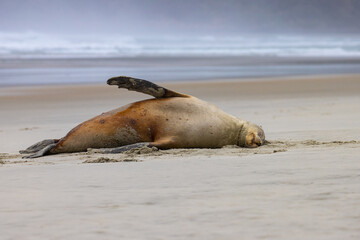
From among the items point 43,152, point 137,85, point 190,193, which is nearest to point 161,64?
point 137,85

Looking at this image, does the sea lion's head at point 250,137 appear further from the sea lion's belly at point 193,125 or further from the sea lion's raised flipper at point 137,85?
the sea lion's raised flipper at point 137,85

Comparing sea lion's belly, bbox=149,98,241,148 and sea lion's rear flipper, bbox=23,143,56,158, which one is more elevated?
sea lion's belly, bbox=149,98,241,148

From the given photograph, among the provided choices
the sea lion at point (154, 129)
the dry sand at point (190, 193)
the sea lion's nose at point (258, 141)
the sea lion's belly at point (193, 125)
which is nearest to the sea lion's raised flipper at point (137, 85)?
the sea lion at point (154, 129)

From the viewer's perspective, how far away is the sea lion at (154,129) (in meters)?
6.29

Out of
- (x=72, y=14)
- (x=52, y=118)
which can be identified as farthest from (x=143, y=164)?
(x=72, y=14)

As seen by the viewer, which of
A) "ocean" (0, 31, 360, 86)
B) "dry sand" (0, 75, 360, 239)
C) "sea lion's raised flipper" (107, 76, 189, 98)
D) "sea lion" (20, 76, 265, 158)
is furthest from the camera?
"ocean" (0, 31, 360, 86)

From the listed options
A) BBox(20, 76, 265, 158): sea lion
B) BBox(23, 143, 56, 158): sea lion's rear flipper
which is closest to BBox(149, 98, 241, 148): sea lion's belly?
BBox(20, 76, 265, 158): sea lion

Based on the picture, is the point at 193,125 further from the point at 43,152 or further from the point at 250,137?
the point at 43,152

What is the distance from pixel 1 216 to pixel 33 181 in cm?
93

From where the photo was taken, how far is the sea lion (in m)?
6.29

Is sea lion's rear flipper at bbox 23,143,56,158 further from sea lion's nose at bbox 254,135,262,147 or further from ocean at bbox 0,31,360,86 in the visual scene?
ocean at bbox 0,31,360,86

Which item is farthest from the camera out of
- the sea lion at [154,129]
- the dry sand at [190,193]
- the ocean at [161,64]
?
the ocean at [161,64]

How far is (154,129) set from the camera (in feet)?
20.8

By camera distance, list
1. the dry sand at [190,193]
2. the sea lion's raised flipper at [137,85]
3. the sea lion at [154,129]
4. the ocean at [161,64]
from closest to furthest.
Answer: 1. the dry sand at [190,193]
2. the sea lion at [154,129]
3. the sea lion's raised flipper at [137,85]
4. the ocean at [161,64]
